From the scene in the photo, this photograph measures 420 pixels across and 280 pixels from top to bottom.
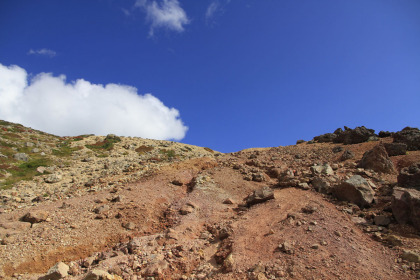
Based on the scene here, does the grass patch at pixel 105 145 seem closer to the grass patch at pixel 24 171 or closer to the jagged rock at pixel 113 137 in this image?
the jagged rock at pixel 113 137

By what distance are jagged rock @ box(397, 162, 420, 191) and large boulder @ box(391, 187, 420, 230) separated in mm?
2028

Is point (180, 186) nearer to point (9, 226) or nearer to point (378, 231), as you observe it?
point (9, 226)

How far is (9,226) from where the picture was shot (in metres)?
12.0

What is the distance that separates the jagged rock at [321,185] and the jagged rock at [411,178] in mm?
3359

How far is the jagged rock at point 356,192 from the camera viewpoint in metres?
12.0

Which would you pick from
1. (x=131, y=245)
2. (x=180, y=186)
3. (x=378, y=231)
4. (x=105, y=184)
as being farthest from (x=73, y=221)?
(x=378, y=231)

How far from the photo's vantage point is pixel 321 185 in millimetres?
14102

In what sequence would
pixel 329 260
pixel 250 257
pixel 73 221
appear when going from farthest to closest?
pixel 73 221 < pixel 250 257 < pixel 329 260

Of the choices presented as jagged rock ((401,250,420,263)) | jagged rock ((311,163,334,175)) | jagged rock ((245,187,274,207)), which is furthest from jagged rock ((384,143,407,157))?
jagged rock ((401,250,420,263))

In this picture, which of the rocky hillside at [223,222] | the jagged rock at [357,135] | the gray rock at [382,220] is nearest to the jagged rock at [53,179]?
the rocky hillside at [223,222]

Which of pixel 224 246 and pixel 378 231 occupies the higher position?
pixel 378 231

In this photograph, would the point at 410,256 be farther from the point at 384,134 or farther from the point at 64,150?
the point at 64,150

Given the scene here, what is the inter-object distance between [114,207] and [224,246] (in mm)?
7442

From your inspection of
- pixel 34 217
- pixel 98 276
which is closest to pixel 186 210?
pixel 98 276
